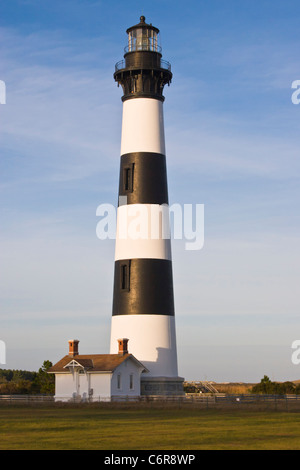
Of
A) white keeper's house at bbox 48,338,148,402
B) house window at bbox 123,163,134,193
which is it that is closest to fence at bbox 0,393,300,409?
white keeper's house at bbox 48,338,148,402

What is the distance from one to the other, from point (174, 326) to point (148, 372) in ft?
11.6

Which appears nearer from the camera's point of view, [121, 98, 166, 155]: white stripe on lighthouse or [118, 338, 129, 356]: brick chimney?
[118, 338, 129, 356]: brick chimney

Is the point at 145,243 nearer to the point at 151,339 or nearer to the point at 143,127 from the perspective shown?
the point at 151,339

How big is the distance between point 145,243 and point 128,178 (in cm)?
472

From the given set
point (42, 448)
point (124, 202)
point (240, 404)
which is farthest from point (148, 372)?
point (42, 448)

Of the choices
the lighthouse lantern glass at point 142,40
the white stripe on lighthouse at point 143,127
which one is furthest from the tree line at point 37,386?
the lighthouse lantern glass at point 142,40

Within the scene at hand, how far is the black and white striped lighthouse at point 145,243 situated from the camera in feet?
169

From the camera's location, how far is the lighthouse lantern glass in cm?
5519

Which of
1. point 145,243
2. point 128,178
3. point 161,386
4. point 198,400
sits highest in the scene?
point 128,178

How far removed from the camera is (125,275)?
5231cm

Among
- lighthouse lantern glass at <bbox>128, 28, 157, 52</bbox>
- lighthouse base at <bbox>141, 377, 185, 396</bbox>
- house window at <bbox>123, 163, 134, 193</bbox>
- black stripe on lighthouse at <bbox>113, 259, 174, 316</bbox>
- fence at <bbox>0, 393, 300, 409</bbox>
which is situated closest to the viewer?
fence at <bbox>0, 393, 300, 409</bbox>

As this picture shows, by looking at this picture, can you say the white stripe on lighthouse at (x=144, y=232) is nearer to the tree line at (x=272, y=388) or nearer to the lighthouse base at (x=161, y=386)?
the lighthouse base at (x=161, y=386)

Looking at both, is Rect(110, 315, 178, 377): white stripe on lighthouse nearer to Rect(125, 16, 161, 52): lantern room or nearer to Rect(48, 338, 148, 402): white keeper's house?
Rect(48, 338, 148, 402): white keeper's house

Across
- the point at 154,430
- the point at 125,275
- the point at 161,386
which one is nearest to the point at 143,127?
the point at 125,275
